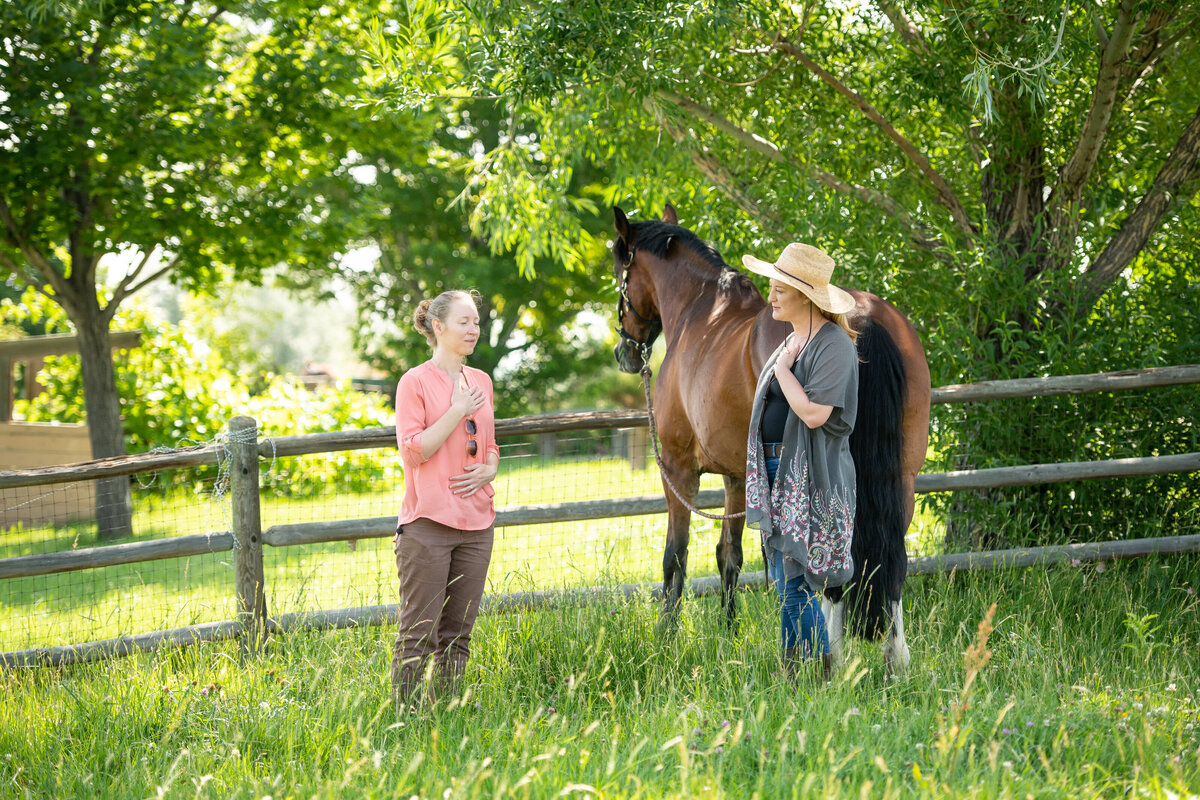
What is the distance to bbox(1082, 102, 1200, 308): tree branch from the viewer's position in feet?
17.6

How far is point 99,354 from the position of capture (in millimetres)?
9578

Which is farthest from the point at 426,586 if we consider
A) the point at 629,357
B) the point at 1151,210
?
the point at 1151,210

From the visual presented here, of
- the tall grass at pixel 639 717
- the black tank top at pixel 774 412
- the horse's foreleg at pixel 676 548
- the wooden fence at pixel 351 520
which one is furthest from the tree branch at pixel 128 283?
the black tank top at pixel 774 412

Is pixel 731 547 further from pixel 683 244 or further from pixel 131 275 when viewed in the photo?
pixel 131 275

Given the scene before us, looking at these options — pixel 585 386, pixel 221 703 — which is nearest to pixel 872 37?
pixel 221 703

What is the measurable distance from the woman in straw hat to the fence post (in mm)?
2514

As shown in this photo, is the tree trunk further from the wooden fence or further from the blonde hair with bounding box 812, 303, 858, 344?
the blonde hair with bounding box 812, 303, 858, 344

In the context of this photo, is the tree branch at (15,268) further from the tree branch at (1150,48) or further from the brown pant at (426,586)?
the tree branch at (1150,48)

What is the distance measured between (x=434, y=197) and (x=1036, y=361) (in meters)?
18.8

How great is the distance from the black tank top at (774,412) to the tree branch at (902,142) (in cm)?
274

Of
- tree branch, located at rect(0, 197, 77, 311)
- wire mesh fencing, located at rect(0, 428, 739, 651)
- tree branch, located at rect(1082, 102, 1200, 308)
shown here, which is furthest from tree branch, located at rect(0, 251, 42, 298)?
tree branch, located at rect(1082, 102, 1200, 308)

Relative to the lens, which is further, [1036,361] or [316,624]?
[1036,361]

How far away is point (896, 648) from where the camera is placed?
11.3 feet

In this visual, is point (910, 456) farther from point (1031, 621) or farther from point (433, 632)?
point (433, 632)
